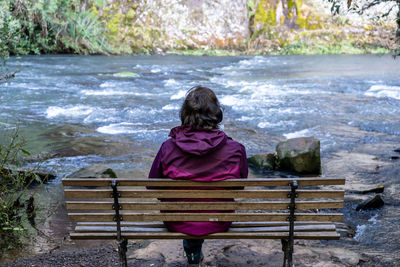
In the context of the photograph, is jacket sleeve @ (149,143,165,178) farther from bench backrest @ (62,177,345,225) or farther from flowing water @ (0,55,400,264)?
flowing water @ (0,55,400,264)

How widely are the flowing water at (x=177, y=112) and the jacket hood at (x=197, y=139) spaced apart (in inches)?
90.3

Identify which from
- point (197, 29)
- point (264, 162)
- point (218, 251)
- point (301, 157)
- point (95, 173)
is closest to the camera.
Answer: point (218, 251)

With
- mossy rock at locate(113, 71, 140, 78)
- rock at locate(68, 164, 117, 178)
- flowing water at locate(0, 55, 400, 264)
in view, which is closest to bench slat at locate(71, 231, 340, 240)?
flowing water at locate(0, 55, 400, 264)

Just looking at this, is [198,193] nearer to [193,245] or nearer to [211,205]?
[211,205]

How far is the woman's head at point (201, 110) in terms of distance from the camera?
2.89 metres

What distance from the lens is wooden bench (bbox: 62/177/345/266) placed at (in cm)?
274

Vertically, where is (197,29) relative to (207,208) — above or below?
above

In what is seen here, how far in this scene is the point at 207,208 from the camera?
2.82m

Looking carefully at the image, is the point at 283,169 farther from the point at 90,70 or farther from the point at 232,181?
the point at 90,70

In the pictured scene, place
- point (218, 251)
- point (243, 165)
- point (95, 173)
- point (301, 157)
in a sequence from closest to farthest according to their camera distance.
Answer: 1. point (243, 165)
2. point (218, 251)
3. point (95, 173)
4. point (301, 157)

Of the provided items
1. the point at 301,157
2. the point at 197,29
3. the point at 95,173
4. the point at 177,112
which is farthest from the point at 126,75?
the point at 197,29

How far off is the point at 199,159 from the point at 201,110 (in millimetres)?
364

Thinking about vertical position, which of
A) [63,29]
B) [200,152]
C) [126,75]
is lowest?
[126,75]

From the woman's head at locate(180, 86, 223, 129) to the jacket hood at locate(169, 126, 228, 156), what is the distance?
53mm
